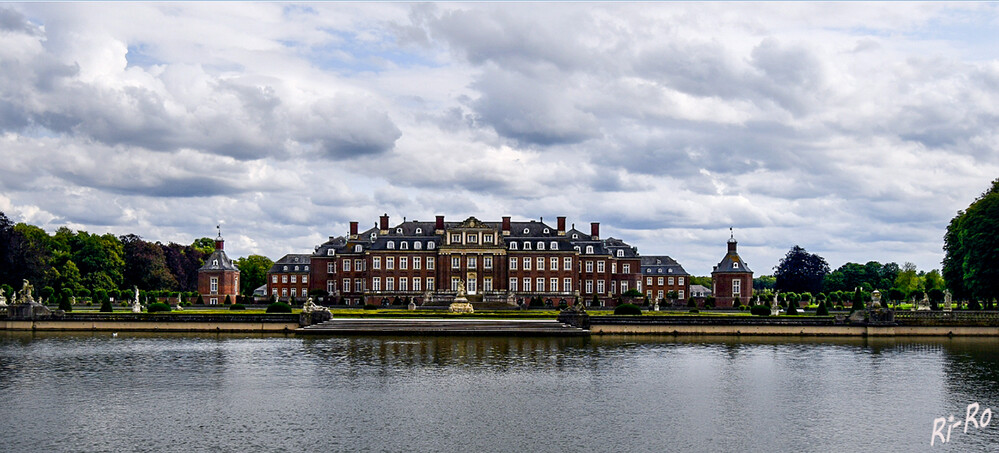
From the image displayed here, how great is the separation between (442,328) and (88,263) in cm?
5546

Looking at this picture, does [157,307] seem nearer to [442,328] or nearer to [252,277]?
[442,328]

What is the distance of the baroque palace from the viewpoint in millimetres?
85625

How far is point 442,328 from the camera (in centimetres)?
4631

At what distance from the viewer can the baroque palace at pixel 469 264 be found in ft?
281

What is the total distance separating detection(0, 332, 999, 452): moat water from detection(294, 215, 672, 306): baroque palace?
4619 cm

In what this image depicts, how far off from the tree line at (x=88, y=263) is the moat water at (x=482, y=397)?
33.9 meters

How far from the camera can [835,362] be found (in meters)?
34.3

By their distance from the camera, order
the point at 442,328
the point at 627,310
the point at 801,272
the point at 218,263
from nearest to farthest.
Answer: the point at 442,328 < the point at 627,310 < the point at 218,263 < the point at 801,272

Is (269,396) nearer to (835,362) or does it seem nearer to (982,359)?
(835,362)

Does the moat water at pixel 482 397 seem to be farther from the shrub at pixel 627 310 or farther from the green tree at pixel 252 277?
the green tree at pixel 252 277

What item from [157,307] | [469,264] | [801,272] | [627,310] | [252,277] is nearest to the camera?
[627,310]

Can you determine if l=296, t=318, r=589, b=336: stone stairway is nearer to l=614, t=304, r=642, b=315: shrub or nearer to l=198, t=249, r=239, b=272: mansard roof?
l=614, t=304, r=642, b=315: shrub

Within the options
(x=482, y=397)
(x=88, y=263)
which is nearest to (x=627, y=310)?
(x=482, y=397)

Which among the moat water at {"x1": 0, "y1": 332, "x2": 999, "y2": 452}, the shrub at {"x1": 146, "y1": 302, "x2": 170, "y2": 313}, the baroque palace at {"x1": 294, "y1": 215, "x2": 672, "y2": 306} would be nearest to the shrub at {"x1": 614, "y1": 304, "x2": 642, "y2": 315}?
the moat water at {"x1": 0, "y1": 332, "x2": 999, "y2": 452}
